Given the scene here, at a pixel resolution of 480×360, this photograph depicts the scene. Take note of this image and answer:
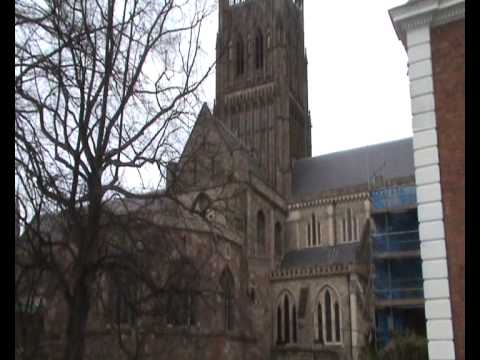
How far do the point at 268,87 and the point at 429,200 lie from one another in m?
42.7

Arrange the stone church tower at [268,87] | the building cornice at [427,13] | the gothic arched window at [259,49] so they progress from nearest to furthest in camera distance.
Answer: the building cornice at [427,13] < the stone church tower at [268,87] < the gothic arched window at [259,49]

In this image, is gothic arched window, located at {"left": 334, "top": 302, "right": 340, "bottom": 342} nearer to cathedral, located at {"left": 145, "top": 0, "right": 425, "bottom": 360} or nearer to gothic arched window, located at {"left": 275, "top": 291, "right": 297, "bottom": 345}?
cathedral, located at {"left": 145, "top": 0, "right": 425, "bottom": 360}

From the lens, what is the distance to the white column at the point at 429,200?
1072cm

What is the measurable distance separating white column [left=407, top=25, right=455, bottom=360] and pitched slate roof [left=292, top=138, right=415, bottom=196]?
31.5 meters

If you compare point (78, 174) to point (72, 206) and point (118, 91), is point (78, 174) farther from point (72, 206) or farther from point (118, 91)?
point (118, 91)

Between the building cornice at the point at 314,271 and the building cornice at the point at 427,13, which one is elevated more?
the building cornice at the point at 427,13

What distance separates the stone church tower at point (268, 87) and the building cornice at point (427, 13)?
36235 millimetres

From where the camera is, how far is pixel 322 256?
42344mm

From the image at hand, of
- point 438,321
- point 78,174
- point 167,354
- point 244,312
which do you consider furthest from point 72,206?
point 244,312

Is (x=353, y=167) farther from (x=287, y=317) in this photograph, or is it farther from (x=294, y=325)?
(x=294, y=325)

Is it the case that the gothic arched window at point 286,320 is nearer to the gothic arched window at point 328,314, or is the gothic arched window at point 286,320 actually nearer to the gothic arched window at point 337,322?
the gothic arched window at point 328,314

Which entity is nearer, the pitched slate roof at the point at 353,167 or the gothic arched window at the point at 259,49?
the pitched slate roof at the point at 353,167

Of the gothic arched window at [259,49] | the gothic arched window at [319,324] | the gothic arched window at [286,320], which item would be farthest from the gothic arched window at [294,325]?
the gothic arched window at [259,49]

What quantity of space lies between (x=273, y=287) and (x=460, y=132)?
29.0m
